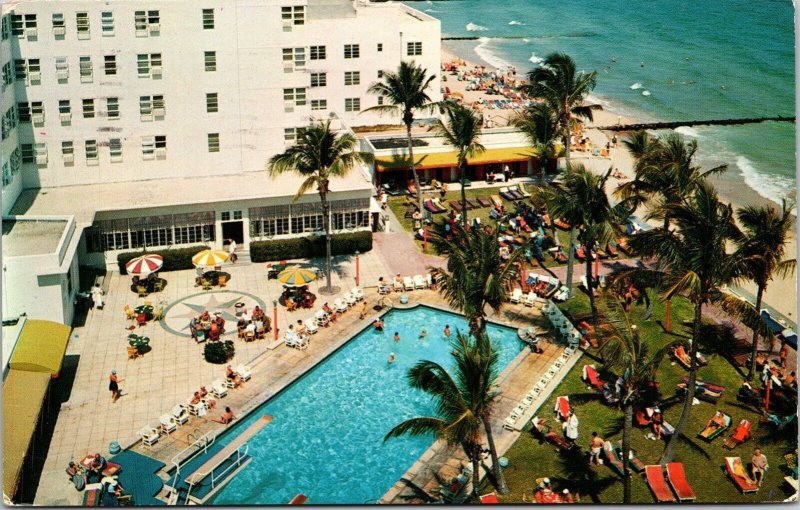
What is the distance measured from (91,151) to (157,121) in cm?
445

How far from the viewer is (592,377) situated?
140 feet

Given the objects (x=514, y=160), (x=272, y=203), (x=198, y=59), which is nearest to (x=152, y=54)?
(x=198, y=59)

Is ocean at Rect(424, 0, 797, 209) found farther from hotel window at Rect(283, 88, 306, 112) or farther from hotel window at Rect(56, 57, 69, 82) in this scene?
hotel window at Rect(56, 57, 69, 82)

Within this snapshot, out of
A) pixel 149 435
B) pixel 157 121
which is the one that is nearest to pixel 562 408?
pixel 149 435

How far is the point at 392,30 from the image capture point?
73312 mm

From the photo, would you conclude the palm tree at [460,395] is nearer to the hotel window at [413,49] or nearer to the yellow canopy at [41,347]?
the yellow canopy at [41,347]

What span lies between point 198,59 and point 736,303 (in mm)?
36633

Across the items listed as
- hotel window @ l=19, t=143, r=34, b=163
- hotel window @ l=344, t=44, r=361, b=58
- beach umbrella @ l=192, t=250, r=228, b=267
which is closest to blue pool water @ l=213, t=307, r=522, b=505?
beach umbrella @ l=192, t=250, r=228, b=267

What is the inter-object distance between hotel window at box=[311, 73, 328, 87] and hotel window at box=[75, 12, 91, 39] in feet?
61.3

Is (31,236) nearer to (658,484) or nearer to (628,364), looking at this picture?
(628,364)

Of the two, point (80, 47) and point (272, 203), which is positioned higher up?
point (80, 47)

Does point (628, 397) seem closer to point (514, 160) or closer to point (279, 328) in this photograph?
point (279, 328)

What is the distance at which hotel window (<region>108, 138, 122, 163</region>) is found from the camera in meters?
57.2

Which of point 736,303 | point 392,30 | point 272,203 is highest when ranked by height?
point 392,30
